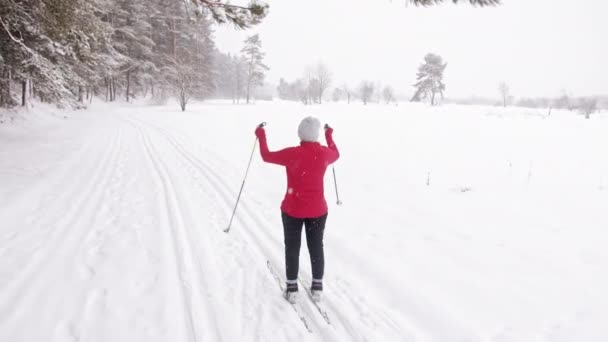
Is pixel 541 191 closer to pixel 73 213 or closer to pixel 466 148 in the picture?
pixel 466 148

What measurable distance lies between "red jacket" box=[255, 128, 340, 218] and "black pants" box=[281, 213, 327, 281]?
0.10m

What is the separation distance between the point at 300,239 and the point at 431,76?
2015 inches

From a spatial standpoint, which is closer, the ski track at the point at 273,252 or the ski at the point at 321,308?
the ski track at the point at 273,252

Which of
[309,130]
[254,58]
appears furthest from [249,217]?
[254,58]

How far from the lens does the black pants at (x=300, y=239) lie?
142 inches

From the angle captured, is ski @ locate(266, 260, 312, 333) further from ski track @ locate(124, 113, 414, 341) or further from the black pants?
the black pants

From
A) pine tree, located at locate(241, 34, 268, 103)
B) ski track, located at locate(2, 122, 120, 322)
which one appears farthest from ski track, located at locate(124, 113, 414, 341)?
pine tree, located at locate(241, 34, 268, 103)

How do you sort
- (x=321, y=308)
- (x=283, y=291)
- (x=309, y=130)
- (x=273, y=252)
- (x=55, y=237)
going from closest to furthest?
1. (x=309, y=130)
2. (x=321, y=308)
3. (x=283, y=291)
4. (x=273, y=252)
5. (x=55, y=237)

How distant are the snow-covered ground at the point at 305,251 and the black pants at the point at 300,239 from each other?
431 mm

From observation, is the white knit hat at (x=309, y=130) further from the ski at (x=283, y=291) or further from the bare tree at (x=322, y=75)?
the bare tree at (x=322, y=75)

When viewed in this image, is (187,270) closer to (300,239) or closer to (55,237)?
(300,239)

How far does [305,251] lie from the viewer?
5.15 meters

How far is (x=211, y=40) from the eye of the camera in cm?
5600

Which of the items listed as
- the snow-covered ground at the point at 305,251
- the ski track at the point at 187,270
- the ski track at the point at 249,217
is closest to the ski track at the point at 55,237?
the snow-covered ground at the point at 305,251
